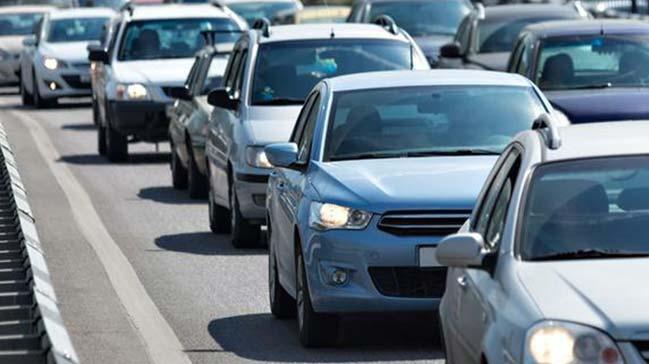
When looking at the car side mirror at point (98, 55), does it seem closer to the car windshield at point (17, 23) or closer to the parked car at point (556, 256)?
the parked car at point (556, 256)

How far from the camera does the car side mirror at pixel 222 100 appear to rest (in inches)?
701

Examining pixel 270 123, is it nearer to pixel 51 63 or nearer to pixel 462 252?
pixel 462 252

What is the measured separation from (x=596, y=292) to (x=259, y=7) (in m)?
35.5

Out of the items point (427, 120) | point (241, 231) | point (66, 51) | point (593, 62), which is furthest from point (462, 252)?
point (66, 51)

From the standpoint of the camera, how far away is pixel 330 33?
1828 centimetres

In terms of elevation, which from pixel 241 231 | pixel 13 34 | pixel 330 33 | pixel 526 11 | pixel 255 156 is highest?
pixel 330 33

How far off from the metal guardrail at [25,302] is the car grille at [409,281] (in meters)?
1.83

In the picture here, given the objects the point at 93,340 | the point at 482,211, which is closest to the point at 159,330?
the point at 93,340

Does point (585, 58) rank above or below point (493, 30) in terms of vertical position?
above

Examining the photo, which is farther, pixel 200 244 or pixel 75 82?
pixel 75 82

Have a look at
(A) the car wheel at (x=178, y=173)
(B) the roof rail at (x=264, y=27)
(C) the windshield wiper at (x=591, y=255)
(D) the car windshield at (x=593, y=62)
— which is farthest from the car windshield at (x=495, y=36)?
(C) the windshield wiper at (x=591, y=255)

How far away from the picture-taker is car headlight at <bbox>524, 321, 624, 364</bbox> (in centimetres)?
706

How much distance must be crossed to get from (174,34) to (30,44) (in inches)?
441

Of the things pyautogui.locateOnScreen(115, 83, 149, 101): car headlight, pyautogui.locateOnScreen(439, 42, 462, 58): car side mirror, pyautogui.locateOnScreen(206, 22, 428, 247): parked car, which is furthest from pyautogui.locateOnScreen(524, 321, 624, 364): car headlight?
pyautogui.locateOnScreen(115, 83, 149, 101): car headlight
